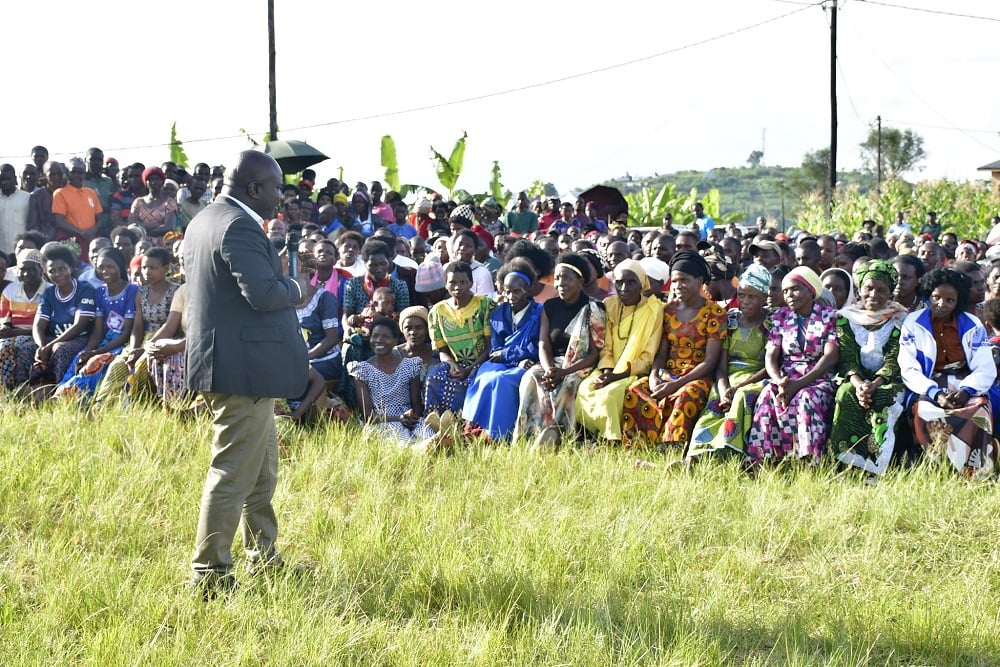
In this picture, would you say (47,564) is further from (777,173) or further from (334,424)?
(777,173)

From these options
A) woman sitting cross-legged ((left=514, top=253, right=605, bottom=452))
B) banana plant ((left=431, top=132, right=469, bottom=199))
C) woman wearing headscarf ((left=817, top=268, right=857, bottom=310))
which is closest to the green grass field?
woman sitting cross-legged ((left=514, top=253, right=605, bottom=452))

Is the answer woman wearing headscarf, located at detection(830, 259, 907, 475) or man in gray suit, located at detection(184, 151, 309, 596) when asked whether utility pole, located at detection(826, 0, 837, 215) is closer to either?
woman wearing headscarf, located at detection(830, 259, 907, 475)

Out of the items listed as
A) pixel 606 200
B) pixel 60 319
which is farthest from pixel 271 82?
pixel 60 319

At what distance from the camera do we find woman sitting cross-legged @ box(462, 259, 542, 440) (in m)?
6.98

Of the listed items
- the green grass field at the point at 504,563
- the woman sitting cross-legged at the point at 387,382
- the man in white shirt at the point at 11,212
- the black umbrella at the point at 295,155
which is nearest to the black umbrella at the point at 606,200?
the black umbrella at the point at 295,155

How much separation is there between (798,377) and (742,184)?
9372 centimetres

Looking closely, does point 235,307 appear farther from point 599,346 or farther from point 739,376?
point 739,376

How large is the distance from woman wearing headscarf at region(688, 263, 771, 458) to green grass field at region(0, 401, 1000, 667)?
248mm

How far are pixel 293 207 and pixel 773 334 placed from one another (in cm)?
862

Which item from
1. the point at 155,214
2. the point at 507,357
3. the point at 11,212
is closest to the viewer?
the point at 507,357

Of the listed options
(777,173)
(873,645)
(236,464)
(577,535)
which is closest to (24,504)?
(236,464)

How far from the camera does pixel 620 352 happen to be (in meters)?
7.01

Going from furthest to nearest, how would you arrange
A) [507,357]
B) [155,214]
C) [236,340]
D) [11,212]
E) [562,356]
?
1. [155,214]
2. [11,212]
3. [507,357]
4. [562,356]
5. [236,340]

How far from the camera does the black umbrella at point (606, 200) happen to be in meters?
22.5
